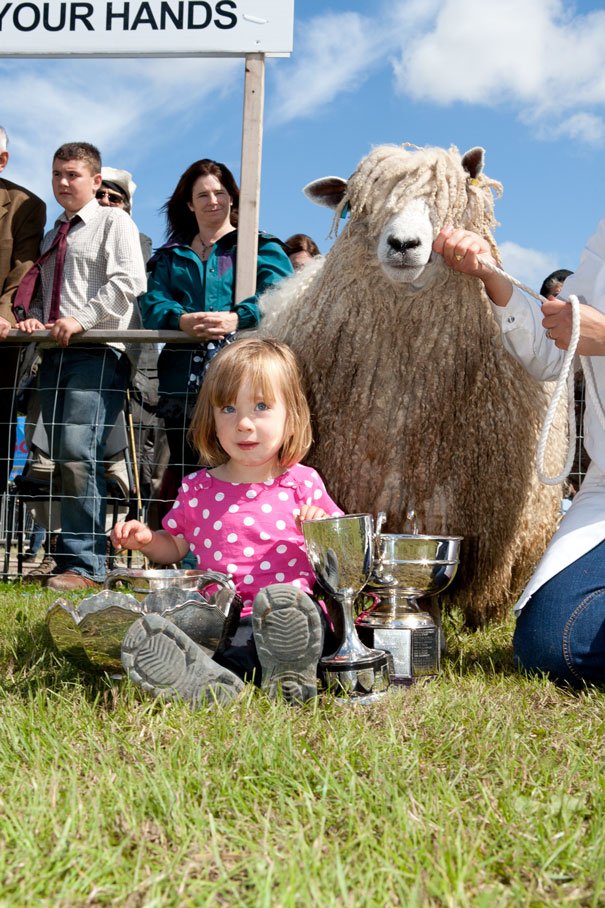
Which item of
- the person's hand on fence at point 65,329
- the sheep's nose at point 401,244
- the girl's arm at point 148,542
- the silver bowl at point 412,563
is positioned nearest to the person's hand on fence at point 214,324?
the person's hand on fence at point 65,329

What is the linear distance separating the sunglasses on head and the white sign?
1206mm

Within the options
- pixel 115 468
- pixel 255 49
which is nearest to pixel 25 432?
pixel 115 468

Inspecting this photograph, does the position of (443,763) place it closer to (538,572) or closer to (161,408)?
(538,572)

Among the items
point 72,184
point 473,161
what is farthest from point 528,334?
point 72,184

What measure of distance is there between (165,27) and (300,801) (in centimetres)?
369

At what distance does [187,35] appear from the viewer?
4.13 metres

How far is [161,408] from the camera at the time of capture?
14.5 feet

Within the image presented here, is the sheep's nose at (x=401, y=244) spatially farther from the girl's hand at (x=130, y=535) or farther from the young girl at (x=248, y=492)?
the girl's hand at (x=130, y=535)

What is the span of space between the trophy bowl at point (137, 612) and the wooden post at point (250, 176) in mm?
1990

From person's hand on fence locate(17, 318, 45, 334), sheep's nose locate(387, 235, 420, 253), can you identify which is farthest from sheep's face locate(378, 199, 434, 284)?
person's hand on fence locate(17, 318, 45, 334)

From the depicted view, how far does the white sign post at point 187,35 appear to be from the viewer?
4121 mm

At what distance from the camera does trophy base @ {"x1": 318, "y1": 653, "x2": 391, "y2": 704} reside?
233cm

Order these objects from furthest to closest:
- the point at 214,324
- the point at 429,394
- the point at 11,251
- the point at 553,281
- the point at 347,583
A: the point at 553,281 < the point at 11,251 < the point at 214,324 < the point at 429,394 < the point at 347,583

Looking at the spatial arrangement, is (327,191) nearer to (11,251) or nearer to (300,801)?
(11,251)
